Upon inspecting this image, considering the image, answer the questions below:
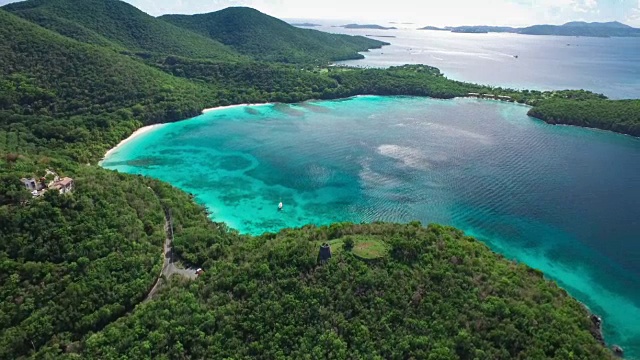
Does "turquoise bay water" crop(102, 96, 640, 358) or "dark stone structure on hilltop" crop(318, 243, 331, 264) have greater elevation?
"dark stone structure on hilltop" crop(318, 243, 331, 264)

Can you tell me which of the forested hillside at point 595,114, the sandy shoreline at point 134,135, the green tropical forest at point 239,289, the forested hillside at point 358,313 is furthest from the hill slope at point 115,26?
the forested hillside at point 358,313

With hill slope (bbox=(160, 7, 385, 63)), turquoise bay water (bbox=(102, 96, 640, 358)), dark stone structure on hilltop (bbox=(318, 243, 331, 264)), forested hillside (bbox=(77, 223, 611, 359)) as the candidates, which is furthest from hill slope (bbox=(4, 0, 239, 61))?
dark stone structure on hilltop (bbox=(318, 243, 331, 264))

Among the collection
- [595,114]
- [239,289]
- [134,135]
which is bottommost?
[239,289]

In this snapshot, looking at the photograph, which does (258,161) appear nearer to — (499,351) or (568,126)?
(499,351)

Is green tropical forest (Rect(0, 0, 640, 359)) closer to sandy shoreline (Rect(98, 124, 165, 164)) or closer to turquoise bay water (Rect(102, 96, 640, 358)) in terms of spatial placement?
turquoise bay water (Rect(102, 96, 640, 358))

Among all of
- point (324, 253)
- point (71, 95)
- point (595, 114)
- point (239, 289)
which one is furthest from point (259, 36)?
point (239, 289)

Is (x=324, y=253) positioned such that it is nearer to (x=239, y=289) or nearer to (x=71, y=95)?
(x=239, y=289)
